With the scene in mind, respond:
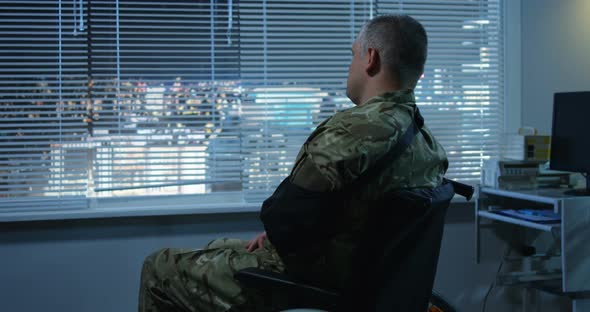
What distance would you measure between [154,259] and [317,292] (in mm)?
542

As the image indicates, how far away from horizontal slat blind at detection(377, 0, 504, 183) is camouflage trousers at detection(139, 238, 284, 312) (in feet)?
5.54

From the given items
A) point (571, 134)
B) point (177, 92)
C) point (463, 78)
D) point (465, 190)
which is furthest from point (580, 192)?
point (177, 92)

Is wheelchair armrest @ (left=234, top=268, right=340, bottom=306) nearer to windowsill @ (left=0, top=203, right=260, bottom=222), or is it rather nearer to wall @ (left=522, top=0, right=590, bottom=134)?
windowsill @ (left=0, top=203, right=260, bottom=222)

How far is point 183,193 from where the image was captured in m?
2.89

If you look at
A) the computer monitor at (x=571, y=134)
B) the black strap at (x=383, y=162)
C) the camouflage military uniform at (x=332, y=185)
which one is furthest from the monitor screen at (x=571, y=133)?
the black strap at (x=383, y=162)

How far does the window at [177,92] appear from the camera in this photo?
2.73 meters

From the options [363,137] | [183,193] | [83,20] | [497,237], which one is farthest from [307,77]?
[363,137]

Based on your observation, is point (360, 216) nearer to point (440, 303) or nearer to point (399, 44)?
point (399, 44)

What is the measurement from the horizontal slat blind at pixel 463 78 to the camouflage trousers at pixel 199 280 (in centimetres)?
169

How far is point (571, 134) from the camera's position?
2.67 metres

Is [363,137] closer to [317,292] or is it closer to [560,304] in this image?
[317,292]

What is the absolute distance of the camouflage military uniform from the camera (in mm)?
1427

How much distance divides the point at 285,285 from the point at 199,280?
0.31 metres

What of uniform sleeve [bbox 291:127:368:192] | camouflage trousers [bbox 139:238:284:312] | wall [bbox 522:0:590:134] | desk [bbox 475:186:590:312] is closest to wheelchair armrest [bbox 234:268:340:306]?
camouflage trousers [bbox 139:238:284:312]
